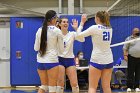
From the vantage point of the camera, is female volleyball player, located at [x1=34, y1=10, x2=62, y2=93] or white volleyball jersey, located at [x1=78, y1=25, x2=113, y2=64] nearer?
white volleyball jersey, located at [x1=78, y1=25, x2=113, y2=64]

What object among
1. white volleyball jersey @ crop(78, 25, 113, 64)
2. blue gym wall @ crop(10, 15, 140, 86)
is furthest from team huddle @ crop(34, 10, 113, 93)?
blue gym wall @ crop(10, 15, 140, 86)

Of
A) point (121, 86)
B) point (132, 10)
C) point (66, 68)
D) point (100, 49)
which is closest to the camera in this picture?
point (100, 49)

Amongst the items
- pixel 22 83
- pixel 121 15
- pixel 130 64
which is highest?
pixel 121 15

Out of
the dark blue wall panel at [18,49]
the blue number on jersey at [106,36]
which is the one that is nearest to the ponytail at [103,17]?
the blue number on jersey at [106,36]

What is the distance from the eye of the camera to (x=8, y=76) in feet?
45.3

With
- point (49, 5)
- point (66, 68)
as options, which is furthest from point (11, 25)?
point (66, 68)

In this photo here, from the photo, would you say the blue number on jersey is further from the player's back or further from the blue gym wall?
the blue gym wall

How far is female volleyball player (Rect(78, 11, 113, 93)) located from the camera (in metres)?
5.62

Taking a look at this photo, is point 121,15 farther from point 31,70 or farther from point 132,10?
point 31,70

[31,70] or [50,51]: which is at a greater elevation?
[50,51]

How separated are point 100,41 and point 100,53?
8.4 inches

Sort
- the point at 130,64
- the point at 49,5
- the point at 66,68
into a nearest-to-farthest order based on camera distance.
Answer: the point at 66,68, the point at 130,64, the point at 49,5

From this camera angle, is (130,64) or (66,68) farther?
(130,64)

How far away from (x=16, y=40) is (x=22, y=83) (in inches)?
71.3
